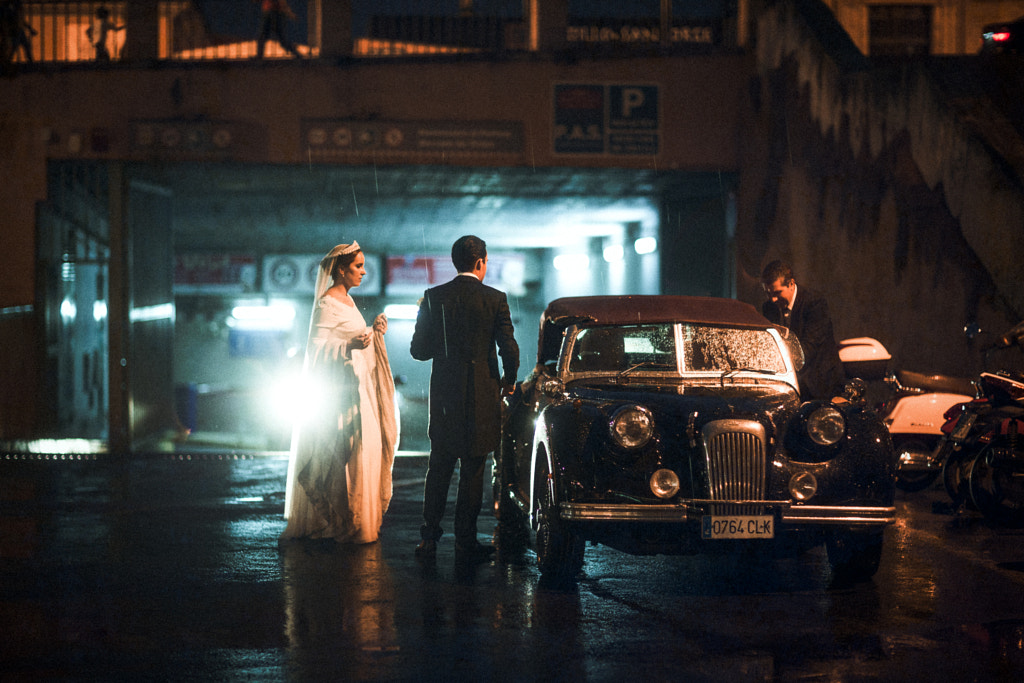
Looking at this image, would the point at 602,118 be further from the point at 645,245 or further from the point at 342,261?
the point at 342,261

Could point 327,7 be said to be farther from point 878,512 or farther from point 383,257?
point 383,257

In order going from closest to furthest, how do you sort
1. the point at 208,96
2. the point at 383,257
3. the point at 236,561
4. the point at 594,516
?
the point at 594,516, the point at 236,561, the point at 208,96, the point at 383,257

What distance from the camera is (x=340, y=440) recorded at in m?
7.07

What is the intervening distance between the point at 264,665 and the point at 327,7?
10.1 metres

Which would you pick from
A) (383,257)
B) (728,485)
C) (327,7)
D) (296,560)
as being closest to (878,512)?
(728,485)

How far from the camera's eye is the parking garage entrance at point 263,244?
12.9 metres

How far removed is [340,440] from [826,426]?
3.20m

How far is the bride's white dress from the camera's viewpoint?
7.06 m

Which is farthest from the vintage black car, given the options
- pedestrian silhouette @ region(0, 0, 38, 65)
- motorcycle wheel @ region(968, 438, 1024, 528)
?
pedestrian silhouette @ region(0, 0, 38, 65)

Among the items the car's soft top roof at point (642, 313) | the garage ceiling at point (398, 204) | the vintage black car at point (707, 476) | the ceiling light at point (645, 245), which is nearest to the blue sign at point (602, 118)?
the garage ceiling at point (398, 204)

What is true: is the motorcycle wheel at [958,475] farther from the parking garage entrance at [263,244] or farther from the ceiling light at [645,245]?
the ceiling light at [645,245]

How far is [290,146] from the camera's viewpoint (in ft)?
41.4

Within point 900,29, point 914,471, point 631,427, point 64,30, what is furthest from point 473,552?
point 900,29

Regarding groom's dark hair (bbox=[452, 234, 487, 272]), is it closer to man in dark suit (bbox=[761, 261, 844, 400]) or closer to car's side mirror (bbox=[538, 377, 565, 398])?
car's side mirror (bbox=[538, 377, 565, 398])
